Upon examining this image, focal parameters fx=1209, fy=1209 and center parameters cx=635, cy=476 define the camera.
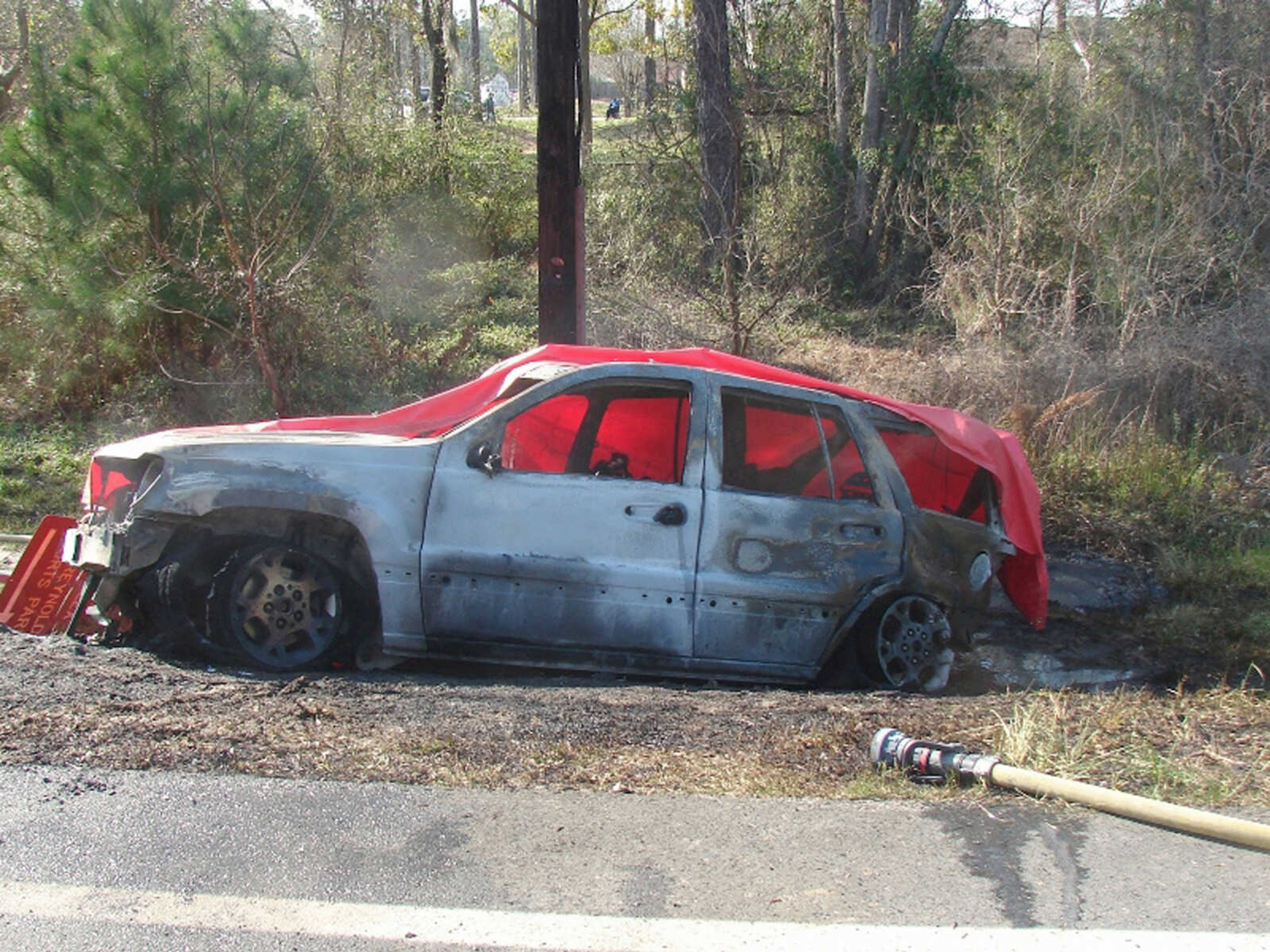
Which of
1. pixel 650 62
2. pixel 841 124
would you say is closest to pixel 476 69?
pixel 650 62

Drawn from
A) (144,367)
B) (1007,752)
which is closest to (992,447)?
(1007,752)

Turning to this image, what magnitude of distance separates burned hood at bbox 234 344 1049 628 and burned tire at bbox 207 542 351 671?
0.87m

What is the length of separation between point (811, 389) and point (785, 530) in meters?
0.84

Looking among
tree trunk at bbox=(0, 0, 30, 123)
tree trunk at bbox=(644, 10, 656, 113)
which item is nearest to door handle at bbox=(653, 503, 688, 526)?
tree trunk at bbox=(0, 0, 30, 123)

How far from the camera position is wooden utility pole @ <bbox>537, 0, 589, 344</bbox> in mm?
8281

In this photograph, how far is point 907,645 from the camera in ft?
20.4

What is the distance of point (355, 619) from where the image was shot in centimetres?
579

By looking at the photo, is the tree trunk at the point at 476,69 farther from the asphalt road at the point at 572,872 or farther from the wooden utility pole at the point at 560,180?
the asphalt road at the point at 572,872

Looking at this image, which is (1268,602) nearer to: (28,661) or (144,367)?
(28,661)

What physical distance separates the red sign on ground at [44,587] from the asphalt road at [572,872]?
87.0 inches

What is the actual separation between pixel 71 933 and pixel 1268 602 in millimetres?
7603

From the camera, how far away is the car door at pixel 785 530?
19.3 ft

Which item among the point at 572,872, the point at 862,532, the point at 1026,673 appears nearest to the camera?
the point at 572,872

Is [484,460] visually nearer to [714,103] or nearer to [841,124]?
[714,103]
